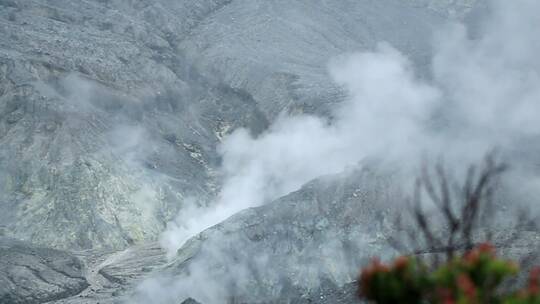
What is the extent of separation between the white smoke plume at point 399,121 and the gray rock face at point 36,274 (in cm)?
459

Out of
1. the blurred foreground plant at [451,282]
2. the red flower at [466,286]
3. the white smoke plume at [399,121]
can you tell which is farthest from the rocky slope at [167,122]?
the red flower at [466,286]

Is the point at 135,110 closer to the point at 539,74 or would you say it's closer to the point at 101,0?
the point at 101,0

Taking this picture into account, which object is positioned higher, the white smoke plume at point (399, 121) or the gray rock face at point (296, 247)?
the white smoke plume at point (399, 121)

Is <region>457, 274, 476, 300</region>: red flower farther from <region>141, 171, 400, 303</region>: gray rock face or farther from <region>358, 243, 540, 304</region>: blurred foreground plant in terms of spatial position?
<region>141, 171, 400, 303</region>: gray rock face

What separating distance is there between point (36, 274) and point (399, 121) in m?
17.0

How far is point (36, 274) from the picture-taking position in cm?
2388

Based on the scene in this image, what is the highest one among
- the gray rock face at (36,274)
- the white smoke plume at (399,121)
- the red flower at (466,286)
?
the white smoke plume at (399,121)

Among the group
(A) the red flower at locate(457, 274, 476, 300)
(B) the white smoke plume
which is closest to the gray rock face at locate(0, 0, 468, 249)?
(B) the white smoke plume

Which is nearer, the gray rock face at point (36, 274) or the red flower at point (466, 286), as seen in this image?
the red flower at point (466, 286)

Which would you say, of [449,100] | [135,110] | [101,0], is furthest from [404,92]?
[101,0]

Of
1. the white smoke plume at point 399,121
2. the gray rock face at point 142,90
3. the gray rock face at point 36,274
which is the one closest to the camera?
the gray rock face at point 36,274

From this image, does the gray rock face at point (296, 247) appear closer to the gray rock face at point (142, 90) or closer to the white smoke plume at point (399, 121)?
the white smoke plume at point (399, 121)

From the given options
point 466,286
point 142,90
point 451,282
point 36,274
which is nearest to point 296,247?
point 36,274

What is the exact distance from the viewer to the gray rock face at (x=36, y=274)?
74.0 feet
